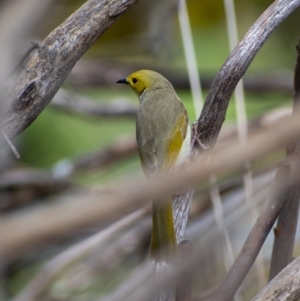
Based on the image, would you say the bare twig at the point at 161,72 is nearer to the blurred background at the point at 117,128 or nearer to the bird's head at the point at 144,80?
the blurred background at the point at 117,128

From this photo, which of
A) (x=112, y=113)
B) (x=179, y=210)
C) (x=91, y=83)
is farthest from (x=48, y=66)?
(x=91, y=83)

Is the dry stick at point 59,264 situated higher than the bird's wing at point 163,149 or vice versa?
the bird's wing at point 163,149

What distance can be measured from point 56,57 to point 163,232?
45 cm

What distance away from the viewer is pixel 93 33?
1220 mm

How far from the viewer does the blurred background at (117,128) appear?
238 cm

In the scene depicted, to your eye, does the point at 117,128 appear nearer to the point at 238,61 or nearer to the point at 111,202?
the point at 238,61

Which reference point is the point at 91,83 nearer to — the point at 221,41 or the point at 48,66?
the point at 221,41

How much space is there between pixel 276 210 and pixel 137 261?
1660 mm

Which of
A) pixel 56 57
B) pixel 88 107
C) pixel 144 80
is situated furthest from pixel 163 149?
pixel 88 107

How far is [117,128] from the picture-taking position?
168 inches

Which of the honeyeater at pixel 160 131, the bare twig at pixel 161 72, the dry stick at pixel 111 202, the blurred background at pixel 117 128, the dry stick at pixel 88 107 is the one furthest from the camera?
the bare twig at pixel 161 72

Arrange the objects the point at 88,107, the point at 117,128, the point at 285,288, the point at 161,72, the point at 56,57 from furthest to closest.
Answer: the point at 117,128
the point at 161,72
the point at 88,107
the point at 56,57
the point at 285,288

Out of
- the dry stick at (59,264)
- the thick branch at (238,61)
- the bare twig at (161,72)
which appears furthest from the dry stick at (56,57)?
the bare twig at (161,72)

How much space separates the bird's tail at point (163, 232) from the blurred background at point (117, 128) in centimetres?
32
